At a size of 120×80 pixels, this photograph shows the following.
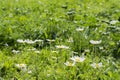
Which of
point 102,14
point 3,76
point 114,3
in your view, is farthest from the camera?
point 114,3

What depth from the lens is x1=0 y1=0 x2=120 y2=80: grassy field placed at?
268cm

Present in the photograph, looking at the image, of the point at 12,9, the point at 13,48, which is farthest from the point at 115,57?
the point at 12,9

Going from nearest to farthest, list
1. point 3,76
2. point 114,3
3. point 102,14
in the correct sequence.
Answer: point 3,76 < point 102,14 < point 114,3

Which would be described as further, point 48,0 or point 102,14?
point 48,0

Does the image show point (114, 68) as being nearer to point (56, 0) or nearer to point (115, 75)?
point (115, 75)

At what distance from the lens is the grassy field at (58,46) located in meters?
2.68

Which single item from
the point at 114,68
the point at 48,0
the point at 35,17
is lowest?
the point at 48,0

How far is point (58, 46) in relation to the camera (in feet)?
10.0

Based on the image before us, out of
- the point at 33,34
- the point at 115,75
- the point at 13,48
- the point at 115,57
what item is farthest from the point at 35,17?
the point at 115,75

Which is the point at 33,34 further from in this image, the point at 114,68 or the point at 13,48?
the point at 114,68

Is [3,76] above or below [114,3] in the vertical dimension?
above

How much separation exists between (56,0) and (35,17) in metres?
2.04

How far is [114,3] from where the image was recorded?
666 centimetres

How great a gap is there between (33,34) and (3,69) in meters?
1.09
